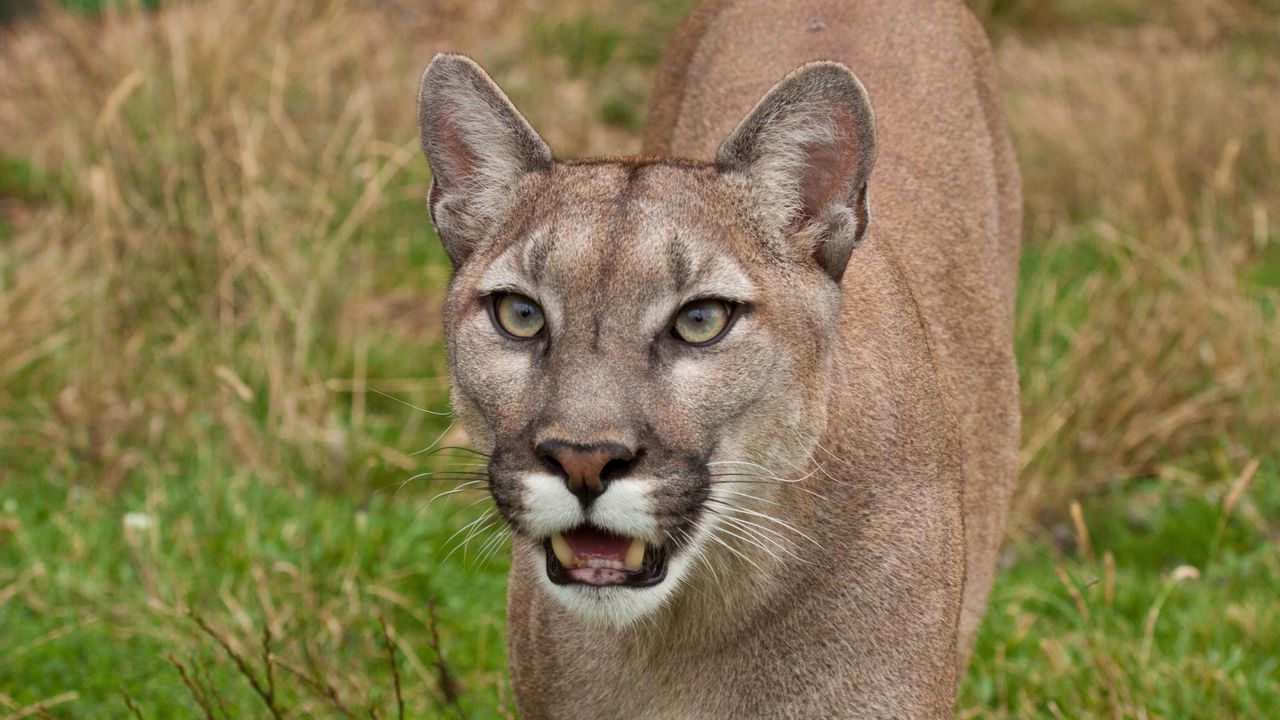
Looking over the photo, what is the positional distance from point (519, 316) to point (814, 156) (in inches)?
28.5

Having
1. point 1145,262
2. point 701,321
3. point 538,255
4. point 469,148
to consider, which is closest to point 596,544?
point 701,321

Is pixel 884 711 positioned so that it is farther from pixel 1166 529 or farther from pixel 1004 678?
pixel 1166 529

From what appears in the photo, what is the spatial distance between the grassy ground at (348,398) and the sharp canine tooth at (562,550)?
0.92m

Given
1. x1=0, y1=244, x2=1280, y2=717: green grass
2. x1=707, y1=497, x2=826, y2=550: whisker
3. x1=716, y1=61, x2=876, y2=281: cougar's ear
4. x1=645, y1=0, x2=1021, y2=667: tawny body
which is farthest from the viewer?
x1=0, y1=244, x2=1280, y2=717: green grass

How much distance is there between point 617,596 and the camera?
10.4 feet

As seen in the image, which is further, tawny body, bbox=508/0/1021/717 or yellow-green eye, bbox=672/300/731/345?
tawny body, bbox=508/0/1021/717

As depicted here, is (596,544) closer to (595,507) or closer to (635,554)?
(635,554)

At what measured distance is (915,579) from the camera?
345 cm

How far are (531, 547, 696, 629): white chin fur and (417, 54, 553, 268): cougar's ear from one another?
88 cm

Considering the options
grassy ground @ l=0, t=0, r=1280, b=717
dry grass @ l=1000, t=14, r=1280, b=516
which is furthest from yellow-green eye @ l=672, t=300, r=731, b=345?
dry grass @ l=1000, t=14, r=1280, b=516

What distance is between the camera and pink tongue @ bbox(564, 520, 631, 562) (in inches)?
123

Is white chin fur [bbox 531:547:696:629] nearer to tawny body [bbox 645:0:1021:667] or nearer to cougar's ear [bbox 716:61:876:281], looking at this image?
cougar's ear [bbox 716:61:876:281]

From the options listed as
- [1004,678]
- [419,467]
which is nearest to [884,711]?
[1004,678]

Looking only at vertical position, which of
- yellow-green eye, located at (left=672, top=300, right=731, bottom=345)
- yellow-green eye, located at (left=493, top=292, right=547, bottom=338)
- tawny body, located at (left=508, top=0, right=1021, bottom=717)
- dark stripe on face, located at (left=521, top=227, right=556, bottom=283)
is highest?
dark stripe on face, located at (left=521, top=227, right=556, bottom=283)
